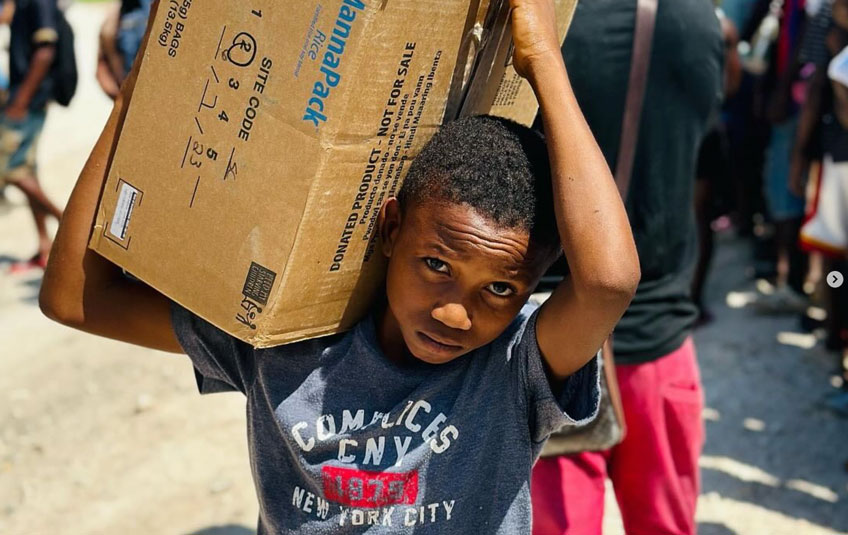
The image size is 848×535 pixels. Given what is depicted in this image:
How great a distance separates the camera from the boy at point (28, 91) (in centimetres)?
620

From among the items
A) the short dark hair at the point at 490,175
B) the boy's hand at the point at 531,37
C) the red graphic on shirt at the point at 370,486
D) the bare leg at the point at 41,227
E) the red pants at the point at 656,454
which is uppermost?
the boy's hand at the point at 531,37

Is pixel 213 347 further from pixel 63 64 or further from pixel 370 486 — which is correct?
pixel 63 64

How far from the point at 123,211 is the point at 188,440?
2.67m

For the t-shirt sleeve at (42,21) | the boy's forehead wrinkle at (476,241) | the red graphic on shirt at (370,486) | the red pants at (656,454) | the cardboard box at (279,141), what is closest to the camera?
the cardboard box at (279,141)

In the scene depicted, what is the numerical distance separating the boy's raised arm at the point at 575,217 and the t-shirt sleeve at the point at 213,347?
1.76 feet

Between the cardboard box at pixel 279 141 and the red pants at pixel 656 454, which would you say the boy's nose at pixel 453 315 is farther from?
the red pants at pixel 656 454

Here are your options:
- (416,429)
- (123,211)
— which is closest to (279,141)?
(123,211)

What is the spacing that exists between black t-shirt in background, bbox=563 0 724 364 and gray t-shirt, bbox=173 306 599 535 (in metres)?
0.75

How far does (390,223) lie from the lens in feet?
5.14

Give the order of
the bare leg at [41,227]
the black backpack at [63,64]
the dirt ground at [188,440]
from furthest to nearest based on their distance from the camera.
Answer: the bare leg at [41,227], the black backpack at [63,64], the dirt ground at [188,440]

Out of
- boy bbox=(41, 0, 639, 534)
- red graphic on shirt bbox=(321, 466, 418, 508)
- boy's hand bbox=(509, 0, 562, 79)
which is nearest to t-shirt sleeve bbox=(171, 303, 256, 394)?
boy bbox=(41, 0, 639, 534)

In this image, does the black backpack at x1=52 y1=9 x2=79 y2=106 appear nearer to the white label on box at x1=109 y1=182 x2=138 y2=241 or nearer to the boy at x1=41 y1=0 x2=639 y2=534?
the boy at x1=41 y1=0 x2=639 y2=534

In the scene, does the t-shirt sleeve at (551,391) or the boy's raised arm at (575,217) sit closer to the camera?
the boy's raised arm at (575,217)

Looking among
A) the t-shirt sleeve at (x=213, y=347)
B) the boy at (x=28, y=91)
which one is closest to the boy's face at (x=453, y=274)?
the t-shirt sleeve at (x=213, y=347)
